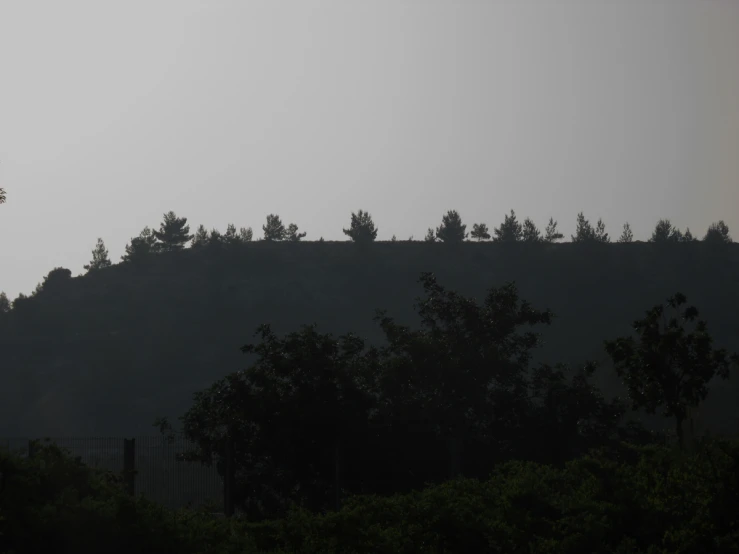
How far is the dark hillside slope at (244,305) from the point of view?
3981 inches

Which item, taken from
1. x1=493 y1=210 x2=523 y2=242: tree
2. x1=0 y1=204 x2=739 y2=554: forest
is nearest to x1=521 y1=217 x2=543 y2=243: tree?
x1=493 y1=210 x2=523 y2=242: tree

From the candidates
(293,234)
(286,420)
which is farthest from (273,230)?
(286,420)

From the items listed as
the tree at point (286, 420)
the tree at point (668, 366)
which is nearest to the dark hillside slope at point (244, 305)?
the tree at point (668, 366)

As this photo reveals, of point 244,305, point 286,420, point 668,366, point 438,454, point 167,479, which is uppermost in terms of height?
point 244,305

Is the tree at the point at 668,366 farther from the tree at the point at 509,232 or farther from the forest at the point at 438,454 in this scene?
the tree at the point at 509,232

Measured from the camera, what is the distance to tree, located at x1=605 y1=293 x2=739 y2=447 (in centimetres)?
1911

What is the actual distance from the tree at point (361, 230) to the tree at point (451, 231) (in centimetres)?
1070

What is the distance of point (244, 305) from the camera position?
118375mm

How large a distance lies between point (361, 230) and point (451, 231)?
14.6 meters

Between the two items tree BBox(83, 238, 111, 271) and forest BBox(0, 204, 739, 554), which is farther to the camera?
tree BBox(83, 238, 111, 271)

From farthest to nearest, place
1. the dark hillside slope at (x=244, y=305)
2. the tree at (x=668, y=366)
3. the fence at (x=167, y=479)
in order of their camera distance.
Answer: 1. the dark hillside slope at (x=244, y=305)
2. the tree at (x=668, y=366)
3. the fence at (x=167, y=479)

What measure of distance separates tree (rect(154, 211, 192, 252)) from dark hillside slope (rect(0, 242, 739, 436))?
404cm

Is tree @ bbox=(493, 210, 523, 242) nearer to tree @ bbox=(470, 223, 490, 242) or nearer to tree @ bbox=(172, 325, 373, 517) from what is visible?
tree @ bbox=(470, 223, 490, 242)

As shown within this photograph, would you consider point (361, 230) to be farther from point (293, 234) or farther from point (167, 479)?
point (167, 479)
